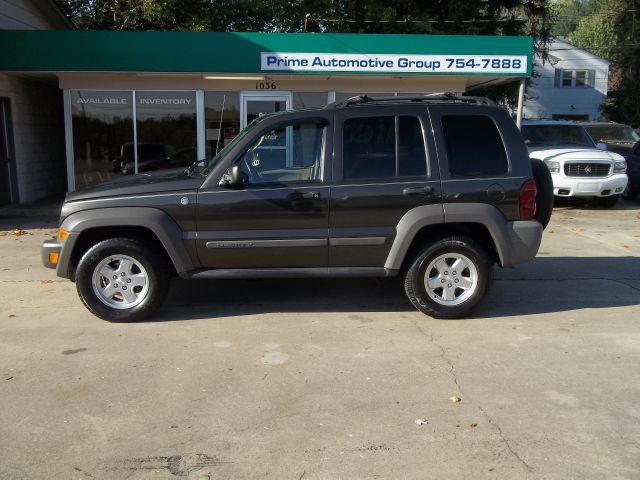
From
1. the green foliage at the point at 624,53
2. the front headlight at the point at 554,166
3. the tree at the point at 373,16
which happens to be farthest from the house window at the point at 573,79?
the front headlight at the point at 554,166

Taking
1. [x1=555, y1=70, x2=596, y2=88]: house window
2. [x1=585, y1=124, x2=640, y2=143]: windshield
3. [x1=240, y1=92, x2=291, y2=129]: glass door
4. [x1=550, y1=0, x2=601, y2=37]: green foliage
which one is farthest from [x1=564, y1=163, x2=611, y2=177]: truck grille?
[x1=550, y1=0, x2=601, y2=37]: green foliage

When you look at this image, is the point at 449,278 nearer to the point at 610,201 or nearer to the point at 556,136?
the point at 610,201

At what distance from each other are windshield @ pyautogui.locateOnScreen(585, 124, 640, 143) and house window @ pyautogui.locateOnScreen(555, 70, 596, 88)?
3136 centimetres

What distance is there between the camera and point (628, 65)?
3559 cm

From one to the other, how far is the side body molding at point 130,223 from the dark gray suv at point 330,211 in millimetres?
11

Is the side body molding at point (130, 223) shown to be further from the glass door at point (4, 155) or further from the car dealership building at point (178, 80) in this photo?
the glass door at point (4, 155)

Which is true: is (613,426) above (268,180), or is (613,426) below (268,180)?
below

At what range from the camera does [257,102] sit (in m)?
13.7

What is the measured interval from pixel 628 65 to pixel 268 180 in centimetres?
3690

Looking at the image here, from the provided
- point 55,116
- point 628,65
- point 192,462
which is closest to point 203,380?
point 192,462

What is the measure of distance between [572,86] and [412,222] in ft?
154

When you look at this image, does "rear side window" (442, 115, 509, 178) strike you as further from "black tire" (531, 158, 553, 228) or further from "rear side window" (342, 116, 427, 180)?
"black tire" (531, 158, 553, 228)

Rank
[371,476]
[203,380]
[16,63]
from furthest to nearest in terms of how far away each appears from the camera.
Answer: [16,63], [203,380], [371,476]

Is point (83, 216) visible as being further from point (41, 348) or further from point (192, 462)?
point (192, 462)
